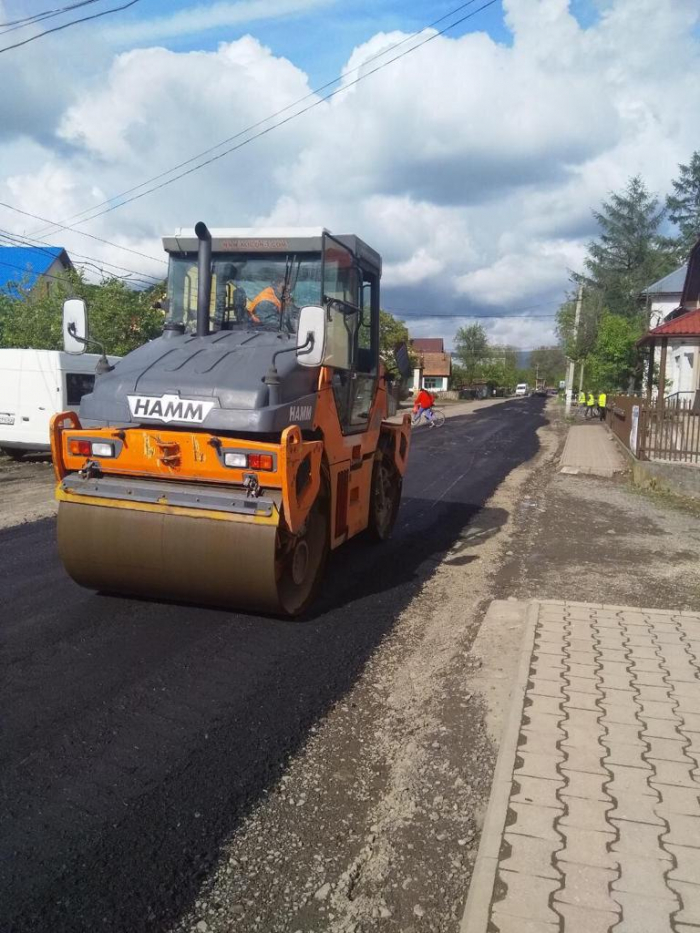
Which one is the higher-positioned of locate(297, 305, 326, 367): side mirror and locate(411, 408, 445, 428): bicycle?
locate(297, 305, 326, 367): side mirror

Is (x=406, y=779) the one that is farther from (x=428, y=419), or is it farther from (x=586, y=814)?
(x=428, y=419)

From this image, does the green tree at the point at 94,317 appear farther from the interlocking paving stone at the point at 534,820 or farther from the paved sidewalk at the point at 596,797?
the interlocking paving stone at the point at 534,820

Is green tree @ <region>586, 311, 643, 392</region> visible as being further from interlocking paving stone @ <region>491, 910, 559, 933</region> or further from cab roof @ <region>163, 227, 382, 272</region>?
interlocking paving stone @ <region>491, 910, 559, 933</region>

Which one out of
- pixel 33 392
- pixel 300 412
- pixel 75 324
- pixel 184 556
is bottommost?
pixel 184 556

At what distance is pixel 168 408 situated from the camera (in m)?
5.12

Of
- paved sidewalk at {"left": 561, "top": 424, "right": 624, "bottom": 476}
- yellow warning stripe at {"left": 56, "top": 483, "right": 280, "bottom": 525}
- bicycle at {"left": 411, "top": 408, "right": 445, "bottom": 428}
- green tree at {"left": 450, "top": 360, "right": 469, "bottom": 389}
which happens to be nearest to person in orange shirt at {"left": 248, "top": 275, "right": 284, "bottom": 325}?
yellow warning stripe at {"left": 56, "top": 483, "right": 280, "bottom": 525}

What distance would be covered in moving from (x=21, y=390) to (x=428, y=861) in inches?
533

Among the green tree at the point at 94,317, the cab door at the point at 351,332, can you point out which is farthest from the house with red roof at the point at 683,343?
the green tree at the point at 94,317

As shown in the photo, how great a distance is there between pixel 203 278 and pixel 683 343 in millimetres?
18483

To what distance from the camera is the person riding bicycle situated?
2862cm

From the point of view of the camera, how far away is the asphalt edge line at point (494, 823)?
2580 mm

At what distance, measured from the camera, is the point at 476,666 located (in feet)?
16.6

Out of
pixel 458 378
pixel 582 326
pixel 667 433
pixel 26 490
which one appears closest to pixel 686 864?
pixel 26 490

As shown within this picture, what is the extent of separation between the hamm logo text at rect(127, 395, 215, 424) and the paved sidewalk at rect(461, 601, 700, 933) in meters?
2.52
